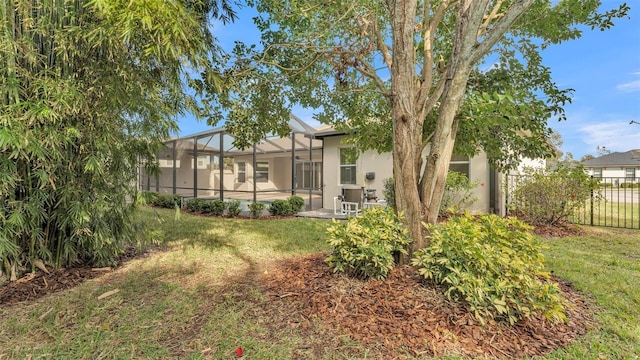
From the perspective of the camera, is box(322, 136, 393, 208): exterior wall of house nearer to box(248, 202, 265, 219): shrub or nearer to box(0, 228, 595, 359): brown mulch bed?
box(248, 202, 265, 219): shrub

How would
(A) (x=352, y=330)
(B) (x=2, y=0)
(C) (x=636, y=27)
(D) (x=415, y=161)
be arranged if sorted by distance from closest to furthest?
(A) (x=352, y=330), (B) (x=2, y=0), (D) (x=415, y=161), (C) (x=636, y=27)

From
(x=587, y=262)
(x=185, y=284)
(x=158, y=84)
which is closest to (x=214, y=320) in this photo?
(x=185, y=284)

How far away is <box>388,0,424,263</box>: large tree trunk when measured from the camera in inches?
125

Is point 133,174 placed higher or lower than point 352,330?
higher

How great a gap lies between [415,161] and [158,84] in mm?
3464

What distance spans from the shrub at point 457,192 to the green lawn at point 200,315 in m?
3.30

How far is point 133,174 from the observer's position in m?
4.29

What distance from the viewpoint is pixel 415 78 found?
3.87m

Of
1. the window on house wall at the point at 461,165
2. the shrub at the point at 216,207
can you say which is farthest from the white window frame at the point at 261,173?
the window on house wall at the point at 461,165

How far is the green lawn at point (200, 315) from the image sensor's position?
2305mm

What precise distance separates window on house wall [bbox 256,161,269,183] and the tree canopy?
1419 cm

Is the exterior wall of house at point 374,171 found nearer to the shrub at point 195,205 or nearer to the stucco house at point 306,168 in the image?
the stucco house at point 306,168

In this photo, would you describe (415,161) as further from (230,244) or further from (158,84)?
A: (230,244)

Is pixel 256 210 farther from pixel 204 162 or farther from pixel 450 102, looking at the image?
pixel 204 162
